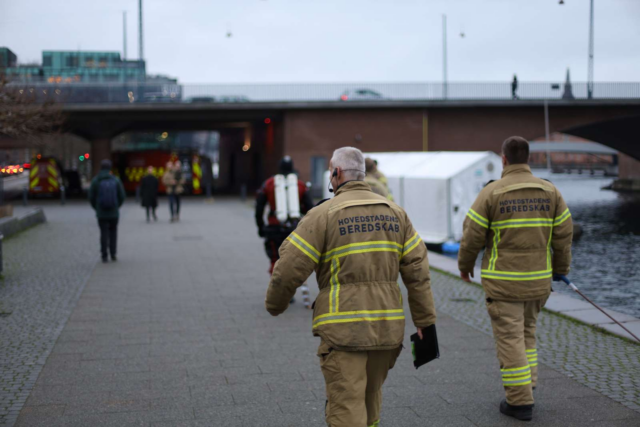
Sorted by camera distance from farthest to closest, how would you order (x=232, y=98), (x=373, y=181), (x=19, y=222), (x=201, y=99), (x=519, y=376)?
Result: (x=232, y=98) < (x=201, y=99) < (x=19, y=222) < (x=373, y=181) < (x=519, y=376)

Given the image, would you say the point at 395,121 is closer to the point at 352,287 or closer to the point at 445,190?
the point at 445,190

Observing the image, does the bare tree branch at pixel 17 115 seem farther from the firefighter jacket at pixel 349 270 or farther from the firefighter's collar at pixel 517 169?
the firefighter jacket at pixel 349 270

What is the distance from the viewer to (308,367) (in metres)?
6.20

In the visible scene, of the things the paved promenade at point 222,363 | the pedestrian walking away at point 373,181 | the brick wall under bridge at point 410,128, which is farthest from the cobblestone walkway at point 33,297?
A: the brick wall under bridge at point 410,128

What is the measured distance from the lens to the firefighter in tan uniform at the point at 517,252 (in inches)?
193

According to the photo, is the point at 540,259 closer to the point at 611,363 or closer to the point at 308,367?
the point at 611,363

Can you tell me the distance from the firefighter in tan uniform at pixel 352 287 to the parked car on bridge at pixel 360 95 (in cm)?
3339

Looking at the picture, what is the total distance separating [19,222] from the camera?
60.0 feet

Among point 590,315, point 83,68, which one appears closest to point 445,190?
point 590,315

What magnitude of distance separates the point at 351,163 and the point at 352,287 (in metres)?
0.65

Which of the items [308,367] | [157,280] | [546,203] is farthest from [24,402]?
[157,280]

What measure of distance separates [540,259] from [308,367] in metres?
2.25

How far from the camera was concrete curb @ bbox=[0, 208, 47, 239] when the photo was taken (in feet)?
55.3

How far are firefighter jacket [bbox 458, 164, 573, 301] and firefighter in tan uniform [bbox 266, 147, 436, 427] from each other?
56.6 inches
